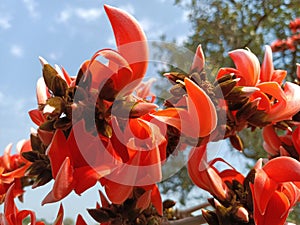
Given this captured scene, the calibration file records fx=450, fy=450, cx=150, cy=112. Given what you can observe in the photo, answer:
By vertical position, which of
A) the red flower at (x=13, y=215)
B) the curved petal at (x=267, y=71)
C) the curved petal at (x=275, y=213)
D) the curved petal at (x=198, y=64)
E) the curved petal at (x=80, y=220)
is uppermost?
the curved petal at (x=198, y=64)

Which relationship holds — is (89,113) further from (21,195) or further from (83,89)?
(21,195)

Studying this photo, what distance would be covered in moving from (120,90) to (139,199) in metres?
0.08

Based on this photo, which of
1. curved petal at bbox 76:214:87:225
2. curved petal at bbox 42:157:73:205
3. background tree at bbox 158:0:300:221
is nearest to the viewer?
curved petal at bbox 42:157:73:205

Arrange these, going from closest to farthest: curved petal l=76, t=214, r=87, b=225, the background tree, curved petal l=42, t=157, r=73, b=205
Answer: curved petal l=42, t=157, r=73, b=205 → curved petal l=76, t=214, r=87, b=225 → the background tree

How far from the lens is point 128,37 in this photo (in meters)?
0.29

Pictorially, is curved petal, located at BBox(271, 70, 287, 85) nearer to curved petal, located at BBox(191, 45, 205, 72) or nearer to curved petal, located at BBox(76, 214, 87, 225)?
curved petal, located at BBox(191, 45, 205, 72)

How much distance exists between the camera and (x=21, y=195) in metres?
0.46

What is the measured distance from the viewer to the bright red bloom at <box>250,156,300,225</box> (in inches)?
12.4

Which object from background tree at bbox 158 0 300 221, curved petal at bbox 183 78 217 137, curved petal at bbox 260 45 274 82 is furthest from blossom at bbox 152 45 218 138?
background tree at bbox 158 0 300 221

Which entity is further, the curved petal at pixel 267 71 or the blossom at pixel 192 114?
the curved petal at pixel 267 71

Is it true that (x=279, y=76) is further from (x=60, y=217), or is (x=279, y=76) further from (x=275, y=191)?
(x=60, y=217)

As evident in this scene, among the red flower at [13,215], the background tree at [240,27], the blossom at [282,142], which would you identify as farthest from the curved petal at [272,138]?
the background tree at [240,27]

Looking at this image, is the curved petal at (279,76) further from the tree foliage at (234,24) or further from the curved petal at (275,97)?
the tree foliage at (234,24)

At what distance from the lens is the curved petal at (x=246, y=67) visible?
0.37 meters
